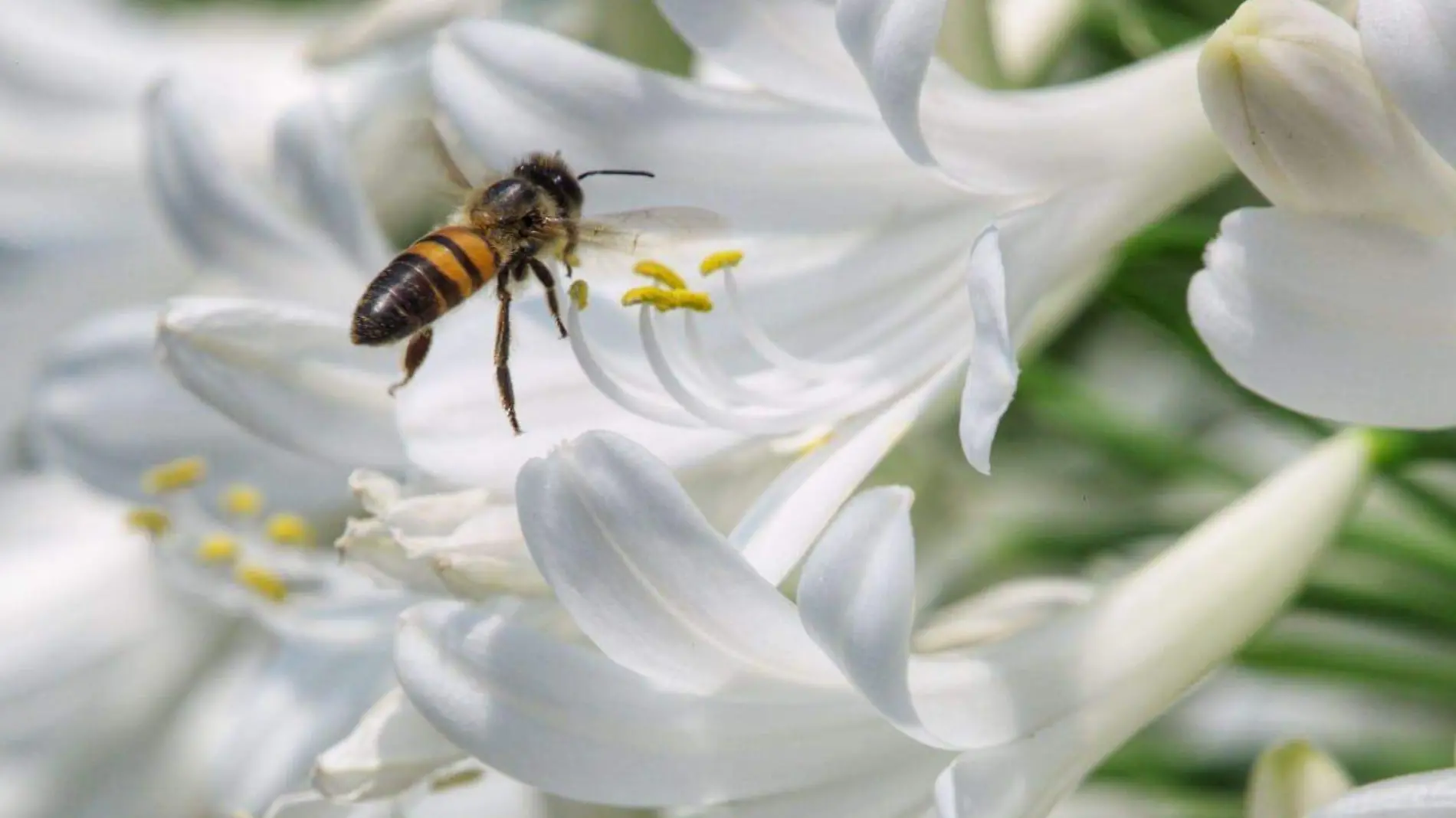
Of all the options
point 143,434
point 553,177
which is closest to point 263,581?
point 143,434

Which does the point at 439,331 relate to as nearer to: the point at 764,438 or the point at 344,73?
the point at 764,438

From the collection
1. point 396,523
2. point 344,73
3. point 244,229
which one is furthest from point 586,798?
point 344,73

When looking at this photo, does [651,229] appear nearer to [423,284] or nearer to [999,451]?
[423,284]

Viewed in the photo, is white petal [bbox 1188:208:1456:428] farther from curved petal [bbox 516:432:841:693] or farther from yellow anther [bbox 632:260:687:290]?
yellow anther [bbox 632:260:687:290]

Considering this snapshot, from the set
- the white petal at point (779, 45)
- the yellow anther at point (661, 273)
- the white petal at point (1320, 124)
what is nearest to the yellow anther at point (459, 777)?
the yellow anther at point (661, 273)

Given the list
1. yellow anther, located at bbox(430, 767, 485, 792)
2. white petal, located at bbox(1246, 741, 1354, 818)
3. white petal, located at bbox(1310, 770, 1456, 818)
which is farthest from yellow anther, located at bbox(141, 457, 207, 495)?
white petal, located at bbox(1310, 770, 1456, 818)
